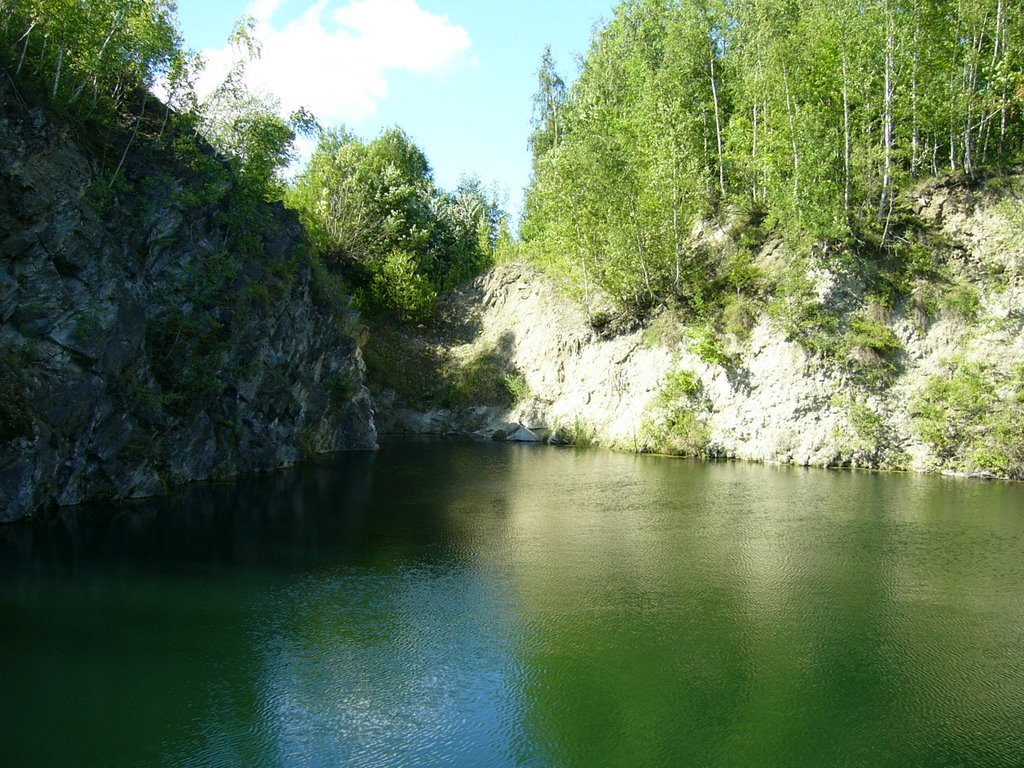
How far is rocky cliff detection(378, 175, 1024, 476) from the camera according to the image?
3048 cm

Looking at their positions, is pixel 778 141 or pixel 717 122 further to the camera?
pixel 717 122

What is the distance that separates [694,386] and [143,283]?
2458 centimetres

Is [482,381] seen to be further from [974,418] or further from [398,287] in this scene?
[974,418]

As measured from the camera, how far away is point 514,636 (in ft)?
A: 41.8

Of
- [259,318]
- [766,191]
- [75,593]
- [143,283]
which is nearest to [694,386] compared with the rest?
[766,191]

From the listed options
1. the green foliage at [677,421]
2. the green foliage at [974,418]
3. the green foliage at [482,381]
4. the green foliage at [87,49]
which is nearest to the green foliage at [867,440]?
the green foliage at [974,418]

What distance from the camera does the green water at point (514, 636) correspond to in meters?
9.30

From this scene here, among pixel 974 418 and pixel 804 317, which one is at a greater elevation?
pixel 804 317

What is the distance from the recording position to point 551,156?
41906mm

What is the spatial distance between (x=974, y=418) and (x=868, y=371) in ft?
14.6

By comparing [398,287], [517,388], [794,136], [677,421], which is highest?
[794,136]

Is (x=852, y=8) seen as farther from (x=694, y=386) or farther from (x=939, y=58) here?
(x=694, y=386)

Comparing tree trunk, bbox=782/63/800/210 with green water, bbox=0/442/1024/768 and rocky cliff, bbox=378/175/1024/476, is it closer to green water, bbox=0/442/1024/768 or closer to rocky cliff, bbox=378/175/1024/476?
rocky cliff, bbox=378/175/1024/476

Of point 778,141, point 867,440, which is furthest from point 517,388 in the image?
point 867,440
